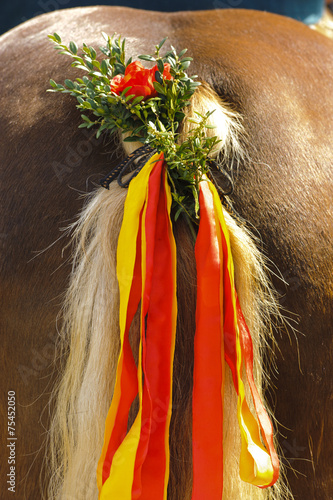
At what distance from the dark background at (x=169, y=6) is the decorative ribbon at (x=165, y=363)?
1.09 m

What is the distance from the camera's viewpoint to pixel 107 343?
2.60ft

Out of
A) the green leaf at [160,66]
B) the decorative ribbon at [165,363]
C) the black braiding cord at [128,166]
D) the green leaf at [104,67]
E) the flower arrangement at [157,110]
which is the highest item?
the green leaf at [160,66]

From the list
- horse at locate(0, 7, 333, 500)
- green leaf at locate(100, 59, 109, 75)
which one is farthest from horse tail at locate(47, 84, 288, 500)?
green leaf at locate(100, 59, 109, 75)

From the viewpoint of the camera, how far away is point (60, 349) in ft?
2.71

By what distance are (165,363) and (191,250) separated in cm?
19

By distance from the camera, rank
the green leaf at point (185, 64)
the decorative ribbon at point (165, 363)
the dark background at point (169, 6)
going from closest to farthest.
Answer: the decorative ribbon at point (165, 363) → the green leaf at point (185, 64) → the dark background at point (169, 6)

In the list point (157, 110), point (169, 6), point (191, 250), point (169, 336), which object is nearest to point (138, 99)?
point (157, 110)

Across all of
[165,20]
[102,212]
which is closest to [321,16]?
[165,20]

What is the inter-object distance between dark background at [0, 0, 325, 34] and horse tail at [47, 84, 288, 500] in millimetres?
1006

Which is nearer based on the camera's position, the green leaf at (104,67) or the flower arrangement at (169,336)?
the flower arrangement at (169,336)

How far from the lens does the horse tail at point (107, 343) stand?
79 cm

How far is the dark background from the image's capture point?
1.63 m

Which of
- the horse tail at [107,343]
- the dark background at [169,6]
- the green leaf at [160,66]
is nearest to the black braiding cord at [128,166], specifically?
the horse tail at [107,343]

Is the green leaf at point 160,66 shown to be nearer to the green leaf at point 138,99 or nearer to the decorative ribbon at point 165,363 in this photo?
the green leaf at point 138,99
